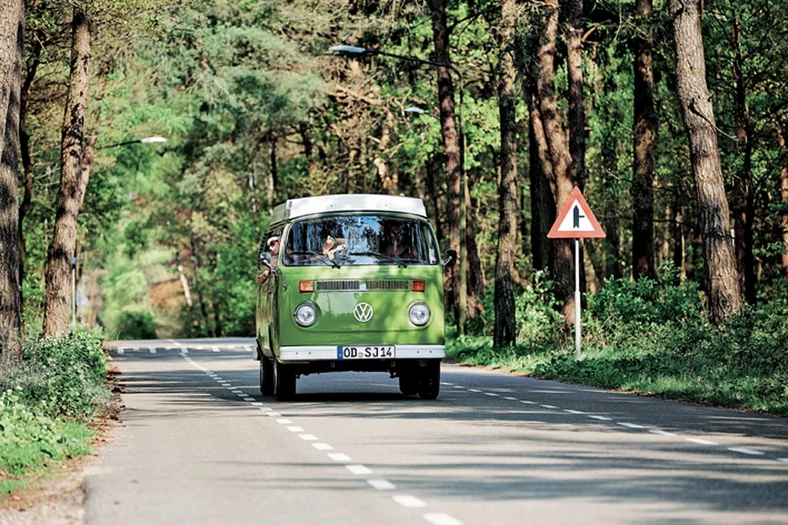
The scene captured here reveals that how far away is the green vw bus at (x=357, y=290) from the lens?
23.2 m

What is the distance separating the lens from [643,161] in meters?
44.4

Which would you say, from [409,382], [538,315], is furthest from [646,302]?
[409,382]

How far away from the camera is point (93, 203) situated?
6203 centimetres

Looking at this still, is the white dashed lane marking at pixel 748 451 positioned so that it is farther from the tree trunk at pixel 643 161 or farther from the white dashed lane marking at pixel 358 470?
the tree trunk at pixel 643 161

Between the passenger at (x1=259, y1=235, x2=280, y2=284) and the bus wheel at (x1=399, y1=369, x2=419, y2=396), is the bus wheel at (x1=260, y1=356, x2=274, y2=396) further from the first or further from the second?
the bus wheel at (x1=399, y1=369, x2=419, y2=396)

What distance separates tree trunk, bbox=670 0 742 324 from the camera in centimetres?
2850

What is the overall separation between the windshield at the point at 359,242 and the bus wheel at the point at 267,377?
264 cm

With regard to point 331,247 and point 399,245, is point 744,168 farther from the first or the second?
point 331,247

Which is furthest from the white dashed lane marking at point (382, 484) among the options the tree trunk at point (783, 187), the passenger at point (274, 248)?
the tree trunk at point (783, 187)

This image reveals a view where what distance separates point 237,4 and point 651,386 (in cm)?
3835

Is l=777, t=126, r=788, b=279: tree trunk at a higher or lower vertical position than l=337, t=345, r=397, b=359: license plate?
higher

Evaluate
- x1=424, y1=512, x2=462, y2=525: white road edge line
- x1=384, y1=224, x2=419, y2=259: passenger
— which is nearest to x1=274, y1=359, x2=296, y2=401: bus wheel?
x1=384, y1=224, x2=419, y2=259: passenger

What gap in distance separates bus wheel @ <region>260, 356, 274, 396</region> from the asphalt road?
3.38 feet

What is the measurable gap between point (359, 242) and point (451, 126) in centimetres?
2594
